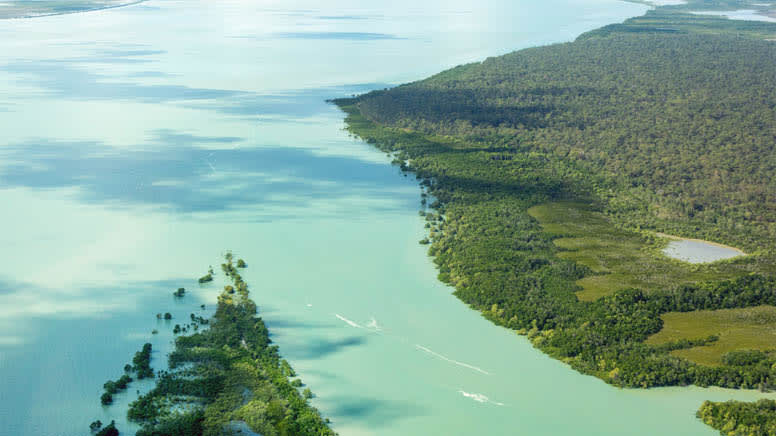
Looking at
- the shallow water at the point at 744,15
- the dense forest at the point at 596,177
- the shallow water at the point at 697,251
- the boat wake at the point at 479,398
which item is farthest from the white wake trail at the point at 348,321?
the shallow water at the point at 744,15

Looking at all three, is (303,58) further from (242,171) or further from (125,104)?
(242,171)

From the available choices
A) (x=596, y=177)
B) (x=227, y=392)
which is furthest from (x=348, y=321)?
(x=596, y=177)

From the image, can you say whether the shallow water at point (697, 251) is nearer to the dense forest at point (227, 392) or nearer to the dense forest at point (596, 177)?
the dense forest at point (596, 177)

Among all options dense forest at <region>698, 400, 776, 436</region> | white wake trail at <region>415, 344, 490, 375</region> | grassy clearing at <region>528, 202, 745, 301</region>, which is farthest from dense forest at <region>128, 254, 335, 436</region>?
grassy clearing at <region>528, 202, 745, 301</region>

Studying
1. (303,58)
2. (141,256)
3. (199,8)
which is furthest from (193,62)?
(199,8)

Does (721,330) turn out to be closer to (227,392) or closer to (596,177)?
(227,392)

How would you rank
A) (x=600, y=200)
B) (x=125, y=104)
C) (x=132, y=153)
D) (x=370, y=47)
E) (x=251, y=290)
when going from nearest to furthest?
(x=251, y=290), (x=600, y=200), (x=132, y=153), (x=125, y=104), (x=370, y=47)

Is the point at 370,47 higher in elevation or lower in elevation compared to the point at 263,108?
higher
